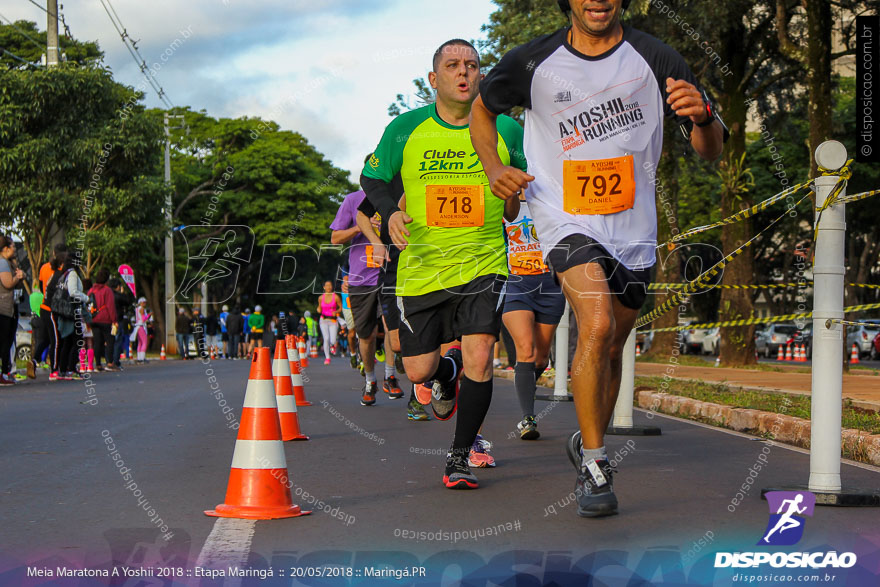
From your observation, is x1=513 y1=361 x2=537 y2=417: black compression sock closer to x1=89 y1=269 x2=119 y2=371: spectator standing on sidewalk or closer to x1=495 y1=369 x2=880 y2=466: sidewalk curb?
x1=495 y1=369 x2=880 y2=466: sidewalk curb

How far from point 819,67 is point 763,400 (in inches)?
330

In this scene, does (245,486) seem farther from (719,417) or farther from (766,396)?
(766,396)

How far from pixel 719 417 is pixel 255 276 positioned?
2142 inches

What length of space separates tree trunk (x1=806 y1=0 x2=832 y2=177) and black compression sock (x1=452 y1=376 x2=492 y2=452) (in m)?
12.4

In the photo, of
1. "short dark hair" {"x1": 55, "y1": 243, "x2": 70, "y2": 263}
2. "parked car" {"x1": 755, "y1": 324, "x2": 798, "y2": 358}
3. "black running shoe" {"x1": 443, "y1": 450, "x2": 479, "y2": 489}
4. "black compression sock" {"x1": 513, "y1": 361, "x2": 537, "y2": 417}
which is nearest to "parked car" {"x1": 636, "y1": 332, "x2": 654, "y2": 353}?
"parked car" {"x1": 755, "y1": 324, "x2": 798, "y2": 358}

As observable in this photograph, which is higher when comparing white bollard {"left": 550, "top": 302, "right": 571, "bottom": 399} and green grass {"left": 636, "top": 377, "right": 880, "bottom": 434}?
white bollard {"left": 550, "top": 302, "right": 571, "bottom": 399}

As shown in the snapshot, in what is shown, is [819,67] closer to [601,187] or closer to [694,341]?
[601,187]

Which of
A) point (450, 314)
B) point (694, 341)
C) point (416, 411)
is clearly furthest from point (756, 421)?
point (694, 341)

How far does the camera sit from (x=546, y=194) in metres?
5.21

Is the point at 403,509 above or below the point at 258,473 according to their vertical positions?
below

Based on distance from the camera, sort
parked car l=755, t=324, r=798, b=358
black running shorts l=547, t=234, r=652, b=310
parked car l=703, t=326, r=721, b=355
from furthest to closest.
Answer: parked car l=703, t=326, r=721, b=355 → parked car l=755, t=324, r=798, b=358 → black running shorts l=547, t=234, r=652, b=310

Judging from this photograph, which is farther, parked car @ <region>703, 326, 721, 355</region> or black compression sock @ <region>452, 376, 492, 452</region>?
parked car @ <region>703, 326, 721, 355</region>

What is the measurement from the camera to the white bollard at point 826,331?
5172 millimetres

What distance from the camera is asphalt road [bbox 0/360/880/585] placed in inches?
156
